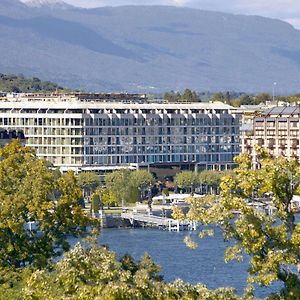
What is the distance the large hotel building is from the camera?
93688mm

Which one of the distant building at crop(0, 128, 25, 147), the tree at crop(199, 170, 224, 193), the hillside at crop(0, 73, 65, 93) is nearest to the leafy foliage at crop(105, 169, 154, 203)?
the tree at crop(199, 170, 224, 193)

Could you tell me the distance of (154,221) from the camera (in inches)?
2744

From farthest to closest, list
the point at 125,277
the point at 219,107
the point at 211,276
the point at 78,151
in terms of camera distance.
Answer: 1. the point at 219,107
2. the point at 78,151
3. the point at 211,276
4. the point at 125,277

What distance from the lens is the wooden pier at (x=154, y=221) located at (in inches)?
2689

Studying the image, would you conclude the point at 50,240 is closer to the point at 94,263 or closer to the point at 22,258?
the point at 22,258

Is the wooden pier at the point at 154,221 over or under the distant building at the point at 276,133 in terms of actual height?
under

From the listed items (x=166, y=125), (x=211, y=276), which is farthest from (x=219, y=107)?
(x=211, y=276)

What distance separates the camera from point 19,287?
24625mm

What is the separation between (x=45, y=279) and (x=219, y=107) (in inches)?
3203

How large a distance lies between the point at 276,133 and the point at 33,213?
69.3 metres

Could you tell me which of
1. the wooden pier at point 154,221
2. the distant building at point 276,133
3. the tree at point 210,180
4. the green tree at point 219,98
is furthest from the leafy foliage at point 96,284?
the green tree at point 219,98

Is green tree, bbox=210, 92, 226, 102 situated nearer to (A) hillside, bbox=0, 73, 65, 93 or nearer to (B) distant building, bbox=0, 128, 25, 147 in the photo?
(A) hillside, bbox=0, 73, 65, 93

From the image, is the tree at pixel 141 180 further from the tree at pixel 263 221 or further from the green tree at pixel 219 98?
the tree at pixel 263 221

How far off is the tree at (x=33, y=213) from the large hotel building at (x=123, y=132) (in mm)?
62271
